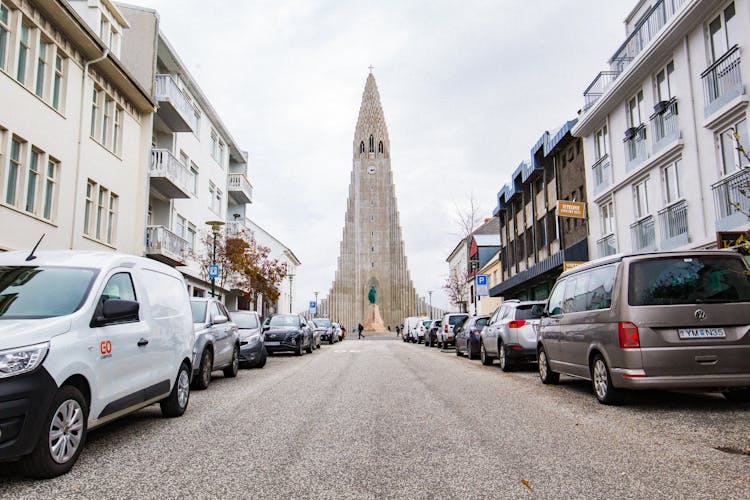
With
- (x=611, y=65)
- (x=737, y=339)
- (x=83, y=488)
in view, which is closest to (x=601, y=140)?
(x=611, y=65)

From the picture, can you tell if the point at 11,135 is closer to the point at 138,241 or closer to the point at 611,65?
the point at 138,241

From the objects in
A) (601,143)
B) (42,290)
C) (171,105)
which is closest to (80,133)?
(171,105)

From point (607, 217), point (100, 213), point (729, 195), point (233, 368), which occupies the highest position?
point (607, 217)

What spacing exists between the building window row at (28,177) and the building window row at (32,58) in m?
1.55

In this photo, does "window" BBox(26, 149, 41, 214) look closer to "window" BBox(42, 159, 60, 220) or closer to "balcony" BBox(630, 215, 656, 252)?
A: "window" BBox(42, 159, 60, 220)

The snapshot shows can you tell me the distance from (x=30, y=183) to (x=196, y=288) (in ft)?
53.0

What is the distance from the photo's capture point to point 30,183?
652 inches

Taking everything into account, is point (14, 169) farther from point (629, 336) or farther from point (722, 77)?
point (722, 77)

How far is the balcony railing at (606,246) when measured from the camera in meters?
23.3

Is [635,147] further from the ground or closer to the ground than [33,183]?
further from the ground

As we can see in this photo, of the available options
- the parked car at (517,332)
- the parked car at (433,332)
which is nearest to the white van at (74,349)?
the parked car at (517,332)

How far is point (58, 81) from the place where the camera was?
18.1m

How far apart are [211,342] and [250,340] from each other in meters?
4.40

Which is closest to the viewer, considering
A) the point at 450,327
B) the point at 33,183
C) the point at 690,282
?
the point at 690,282
